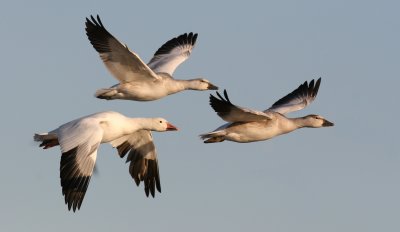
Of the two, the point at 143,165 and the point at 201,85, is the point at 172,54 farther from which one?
the point at 143,165

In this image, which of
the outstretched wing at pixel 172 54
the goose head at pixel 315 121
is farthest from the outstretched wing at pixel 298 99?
the outstretched wing at pixel 172 54

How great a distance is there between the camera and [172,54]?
24797mm

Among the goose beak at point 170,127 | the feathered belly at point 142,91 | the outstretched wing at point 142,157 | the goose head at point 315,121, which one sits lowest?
the outstretched wing at point 142,157

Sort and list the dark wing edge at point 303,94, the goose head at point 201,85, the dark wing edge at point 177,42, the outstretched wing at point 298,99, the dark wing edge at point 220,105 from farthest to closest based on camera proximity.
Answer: the dark wing edge at point 177,42 → the dark wing edge at point 303,94 → the outstretched wing at point 298,99 → the goose head at point 201,85 → the dark wing edge at point 220,105

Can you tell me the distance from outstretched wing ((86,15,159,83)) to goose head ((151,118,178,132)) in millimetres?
934

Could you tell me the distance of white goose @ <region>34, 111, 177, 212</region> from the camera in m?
17.7

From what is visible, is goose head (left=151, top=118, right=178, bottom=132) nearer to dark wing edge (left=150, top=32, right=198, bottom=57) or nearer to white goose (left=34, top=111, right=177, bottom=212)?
white goose (left=34, top=111, right=177, bottom=212)

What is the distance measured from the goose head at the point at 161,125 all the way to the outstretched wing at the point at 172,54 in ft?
9.11

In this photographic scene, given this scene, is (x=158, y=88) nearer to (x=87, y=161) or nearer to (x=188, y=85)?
(x=188, y=85)

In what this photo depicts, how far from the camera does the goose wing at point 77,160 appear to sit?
17.6 m

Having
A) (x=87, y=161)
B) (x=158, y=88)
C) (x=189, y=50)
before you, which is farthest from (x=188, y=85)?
(x=87, y=161)

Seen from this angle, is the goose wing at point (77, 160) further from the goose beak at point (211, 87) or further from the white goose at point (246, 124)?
the goose beak at point (211, 87)

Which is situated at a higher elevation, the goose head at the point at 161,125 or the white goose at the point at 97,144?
the goose head at the point at 161,125

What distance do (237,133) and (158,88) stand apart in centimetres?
162
